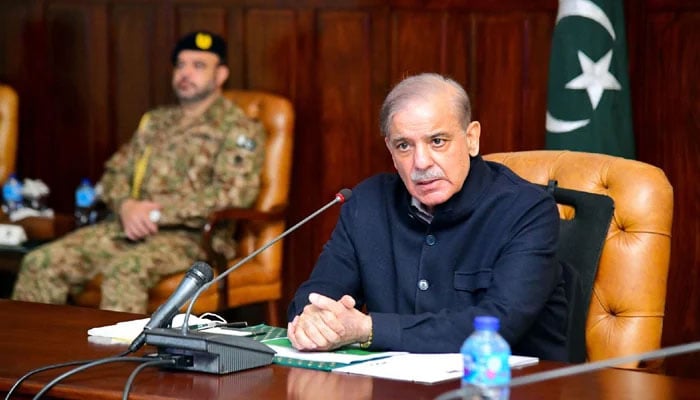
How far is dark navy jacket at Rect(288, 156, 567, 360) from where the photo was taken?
2518mm

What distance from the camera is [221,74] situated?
5219 millimetres

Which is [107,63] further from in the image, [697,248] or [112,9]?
[697,248]

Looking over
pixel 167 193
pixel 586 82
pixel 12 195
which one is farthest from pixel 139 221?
pixel 586 82

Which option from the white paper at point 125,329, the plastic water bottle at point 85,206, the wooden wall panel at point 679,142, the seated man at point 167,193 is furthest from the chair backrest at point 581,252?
the plastic water bottle at point 85,206

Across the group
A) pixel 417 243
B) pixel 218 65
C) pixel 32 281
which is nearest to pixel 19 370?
pixel 417 243

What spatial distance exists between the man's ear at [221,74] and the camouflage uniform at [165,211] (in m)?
0.11

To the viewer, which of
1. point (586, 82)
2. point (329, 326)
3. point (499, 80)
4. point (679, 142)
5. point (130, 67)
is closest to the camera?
point (329, 326)

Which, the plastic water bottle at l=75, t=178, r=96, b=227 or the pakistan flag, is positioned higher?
the pakistan flag

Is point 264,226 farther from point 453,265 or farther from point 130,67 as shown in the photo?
point 453,265

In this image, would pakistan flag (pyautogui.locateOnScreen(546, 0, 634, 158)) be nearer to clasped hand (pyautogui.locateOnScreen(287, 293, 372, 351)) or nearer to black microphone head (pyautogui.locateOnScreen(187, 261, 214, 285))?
clasped hand (pyautogui.locateOnScreen(287, 293, 372, 351))

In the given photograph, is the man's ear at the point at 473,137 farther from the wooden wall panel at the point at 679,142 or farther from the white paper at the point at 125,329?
the wooden wall panel at the point at 679,142

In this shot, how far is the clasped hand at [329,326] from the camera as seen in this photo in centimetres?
242

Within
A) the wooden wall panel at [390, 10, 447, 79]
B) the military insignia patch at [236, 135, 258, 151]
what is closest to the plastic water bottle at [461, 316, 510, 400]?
the military insignia patch at [236, 135, 258, 151]

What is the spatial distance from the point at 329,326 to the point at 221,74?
2.96m
